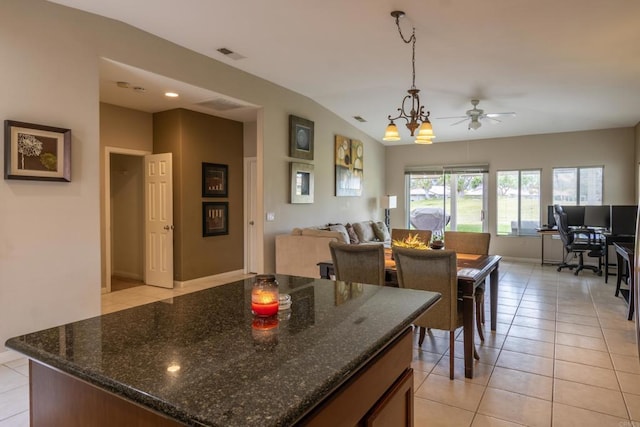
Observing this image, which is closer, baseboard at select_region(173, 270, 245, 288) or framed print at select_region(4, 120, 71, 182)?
framed print at select_region(4, 120, 71, 182)

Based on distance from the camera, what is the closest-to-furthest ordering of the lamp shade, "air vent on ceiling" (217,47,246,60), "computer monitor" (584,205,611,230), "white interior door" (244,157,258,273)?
"air vent on ceiling" (217,47,246,60) → "white interior door" (244,157,258,273) → "computer monitor" (584,205,611,230) → the lamp shade

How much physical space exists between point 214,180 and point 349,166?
2675mm

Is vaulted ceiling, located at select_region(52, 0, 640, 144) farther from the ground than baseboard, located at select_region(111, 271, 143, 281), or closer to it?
farther from the ground

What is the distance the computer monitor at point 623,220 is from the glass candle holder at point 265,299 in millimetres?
6500

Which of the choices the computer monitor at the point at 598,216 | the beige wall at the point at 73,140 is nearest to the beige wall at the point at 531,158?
the computer monitor at the point at 598,216

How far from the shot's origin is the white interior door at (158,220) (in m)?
5.71

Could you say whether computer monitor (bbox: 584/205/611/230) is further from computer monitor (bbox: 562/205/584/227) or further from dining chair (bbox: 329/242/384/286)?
dining chair (bbox: 329/242/384/286)

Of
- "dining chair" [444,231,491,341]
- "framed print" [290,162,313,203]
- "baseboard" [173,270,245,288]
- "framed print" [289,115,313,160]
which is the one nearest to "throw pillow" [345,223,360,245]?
"framed print" [290,162,313,203]

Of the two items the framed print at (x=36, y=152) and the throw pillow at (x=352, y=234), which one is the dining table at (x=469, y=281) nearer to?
the framed print at (x=36, y=152)

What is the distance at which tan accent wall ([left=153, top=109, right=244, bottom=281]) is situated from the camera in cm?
570

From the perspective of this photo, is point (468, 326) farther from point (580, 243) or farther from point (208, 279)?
point (580, 243)

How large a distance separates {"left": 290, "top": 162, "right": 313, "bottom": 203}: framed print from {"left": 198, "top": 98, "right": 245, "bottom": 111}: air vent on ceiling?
1.18m

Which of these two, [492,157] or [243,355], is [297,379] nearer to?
[243,355]

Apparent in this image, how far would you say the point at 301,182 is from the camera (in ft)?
20.1
